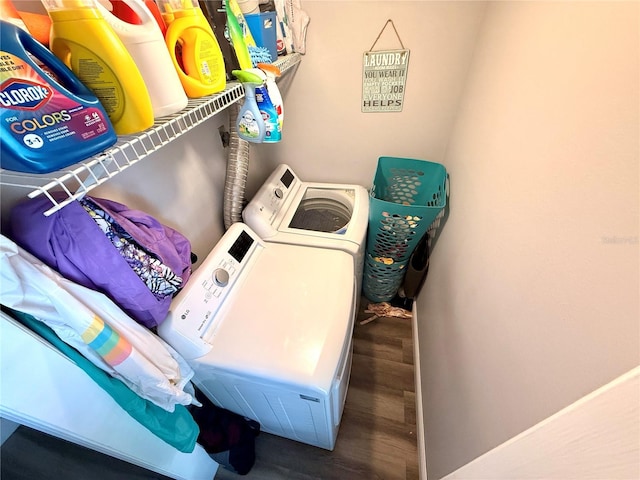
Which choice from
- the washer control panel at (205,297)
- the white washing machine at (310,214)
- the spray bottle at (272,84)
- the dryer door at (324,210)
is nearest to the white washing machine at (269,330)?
the washer control panel at (205,297)

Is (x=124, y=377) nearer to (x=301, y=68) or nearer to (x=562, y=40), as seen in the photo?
(x=562, y=40)

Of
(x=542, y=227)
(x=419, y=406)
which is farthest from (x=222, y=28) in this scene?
(x=419, y=406)

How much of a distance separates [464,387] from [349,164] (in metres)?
1.50

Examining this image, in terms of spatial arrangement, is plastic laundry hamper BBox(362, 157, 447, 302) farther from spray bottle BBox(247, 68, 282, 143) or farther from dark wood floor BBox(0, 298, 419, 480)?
spray bottle BBox(247, 68, 282, 143)

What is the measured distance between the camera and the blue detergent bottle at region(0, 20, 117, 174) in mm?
401

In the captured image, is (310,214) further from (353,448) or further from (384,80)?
(353,448)

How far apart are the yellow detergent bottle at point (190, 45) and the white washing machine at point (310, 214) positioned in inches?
30.0

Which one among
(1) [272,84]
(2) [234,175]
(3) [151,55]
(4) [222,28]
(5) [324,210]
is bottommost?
(5) [324,210]

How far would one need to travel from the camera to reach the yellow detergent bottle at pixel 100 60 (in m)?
0.49

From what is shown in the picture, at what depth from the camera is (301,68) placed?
159 centimetres

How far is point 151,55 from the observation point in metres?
0.59

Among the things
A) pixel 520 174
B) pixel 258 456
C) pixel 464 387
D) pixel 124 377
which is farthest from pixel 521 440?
pixel 258 456

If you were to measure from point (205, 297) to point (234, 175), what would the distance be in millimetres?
668

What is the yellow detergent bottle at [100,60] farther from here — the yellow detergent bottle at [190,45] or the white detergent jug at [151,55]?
the yellow detergent bottle at [190,45]
